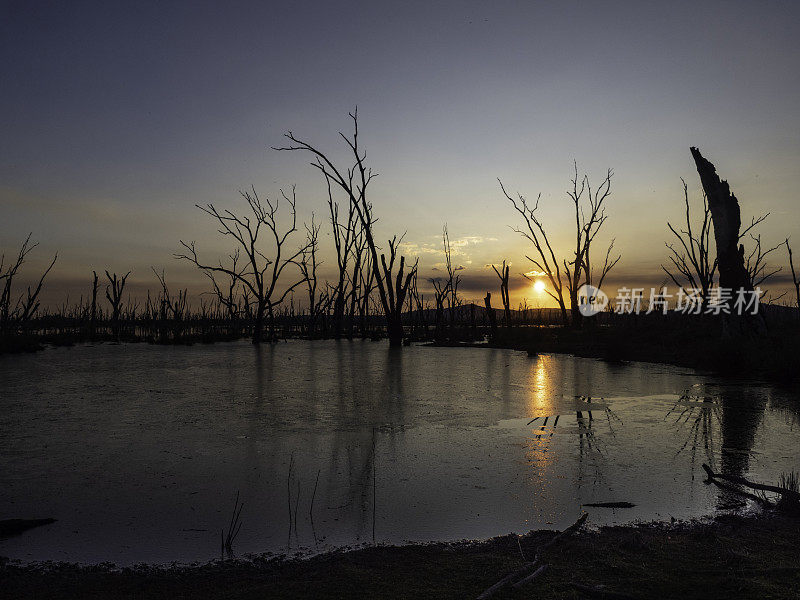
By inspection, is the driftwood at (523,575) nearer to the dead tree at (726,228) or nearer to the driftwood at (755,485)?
the driftwood at (755,485)

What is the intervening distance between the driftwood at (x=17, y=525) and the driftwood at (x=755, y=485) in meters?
3.60

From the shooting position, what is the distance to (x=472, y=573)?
2.13 metres

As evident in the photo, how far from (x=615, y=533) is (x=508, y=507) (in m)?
0.58

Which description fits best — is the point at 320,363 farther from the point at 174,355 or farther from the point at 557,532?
the point at 557,532

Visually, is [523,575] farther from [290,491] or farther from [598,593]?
[290,491]

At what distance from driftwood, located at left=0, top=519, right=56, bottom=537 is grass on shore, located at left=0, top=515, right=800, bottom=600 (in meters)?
0.39

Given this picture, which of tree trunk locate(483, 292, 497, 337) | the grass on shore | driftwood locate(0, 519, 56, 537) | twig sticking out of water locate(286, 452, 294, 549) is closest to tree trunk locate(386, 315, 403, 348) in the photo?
tree trunk locate(483, 292, 497, 337)

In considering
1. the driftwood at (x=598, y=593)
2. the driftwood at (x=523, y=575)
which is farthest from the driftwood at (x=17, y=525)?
the driftwood at (x=598, y=593)

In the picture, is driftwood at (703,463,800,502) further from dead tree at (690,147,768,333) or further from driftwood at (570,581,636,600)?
dead tree at (690,147,768,333)

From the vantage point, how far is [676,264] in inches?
688

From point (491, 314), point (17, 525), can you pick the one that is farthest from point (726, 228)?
point (17, 525)

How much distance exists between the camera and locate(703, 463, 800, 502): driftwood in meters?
→ 2.83

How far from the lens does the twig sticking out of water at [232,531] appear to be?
2.43 meters

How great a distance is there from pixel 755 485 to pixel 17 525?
3702mm
